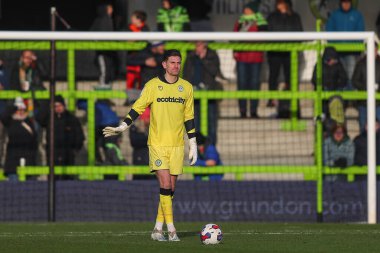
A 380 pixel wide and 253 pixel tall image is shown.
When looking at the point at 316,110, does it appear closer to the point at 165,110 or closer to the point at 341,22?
the point at 341,22

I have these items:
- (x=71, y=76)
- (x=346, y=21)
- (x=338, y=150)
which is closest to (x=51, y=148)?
(x=71, y=76)

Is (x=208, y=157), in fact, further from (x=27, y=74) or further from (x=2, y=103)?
(x=2, y=103)

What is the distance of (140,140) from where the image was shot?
2014 centimetres

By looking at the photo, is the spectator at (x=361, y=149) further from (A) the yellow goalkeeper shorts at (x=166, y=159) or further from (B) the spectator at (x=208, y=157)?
(A) the yellow goalkeeper shorts at (x=166, y=159)

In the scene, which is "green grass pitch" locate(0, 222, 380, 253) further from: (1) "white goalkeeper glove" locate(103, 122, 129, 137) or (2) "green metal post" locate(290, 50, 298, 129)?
(2) "green metal post" locate(290, 50, 298, 129)

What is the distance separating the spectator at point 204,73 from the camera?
20078 millimetres

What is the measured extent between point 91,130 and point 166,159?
5.27 metres

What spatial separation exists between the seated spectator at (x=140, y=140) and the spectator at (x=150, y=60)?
0.53 metres

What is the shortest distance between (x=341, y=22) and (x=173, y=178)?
323 inches

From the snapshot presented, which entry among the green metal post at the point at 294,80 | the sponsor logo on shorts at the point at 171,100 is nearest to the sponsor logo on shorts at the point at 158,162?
the sponsor logo on shorts at the point at 171,100

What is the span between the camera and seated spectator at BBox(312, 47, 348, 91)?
20.0 m

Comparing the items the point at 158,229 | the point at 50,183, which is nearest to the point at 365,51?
the point at 50,183

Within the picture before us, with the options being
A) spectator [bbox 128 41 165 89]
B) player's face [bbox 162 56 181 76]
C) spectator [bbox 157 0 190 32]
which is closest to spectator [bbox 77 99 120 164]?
spectator [bbox 128 41 165 89]

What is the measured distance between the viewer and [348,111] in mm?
20219
